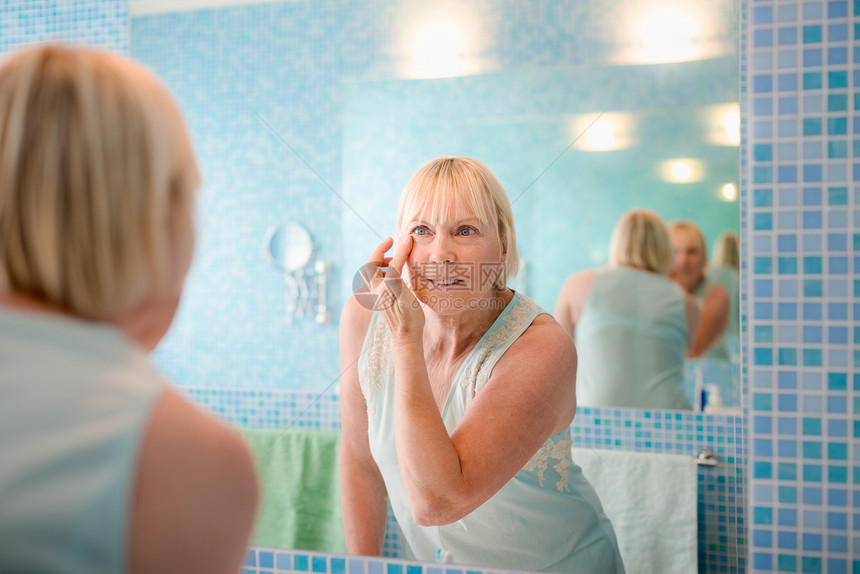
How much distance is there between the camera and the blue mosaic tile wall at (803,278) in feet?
2.94

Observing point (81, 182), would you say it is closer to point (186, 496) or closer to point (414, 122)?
point (186, 496)

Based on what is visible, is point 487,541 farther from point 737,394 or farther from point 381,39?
point 381,39

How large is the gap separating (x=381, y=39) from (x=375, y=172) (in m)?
0.23

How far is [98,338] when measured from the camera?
1.53ft

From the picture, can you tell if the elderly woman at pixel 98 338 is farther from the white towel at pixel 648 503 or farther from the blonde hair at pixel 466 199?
the white towel at pixel 648 503

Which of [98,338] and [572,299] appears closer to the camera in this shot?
[98,338]

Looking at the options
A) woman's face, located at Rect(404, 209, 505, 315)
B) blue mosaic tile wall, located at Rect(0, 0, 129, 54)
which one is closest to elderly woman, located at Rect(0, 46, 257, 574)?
woman's face, located at Rect(404, 209, 505, 315)

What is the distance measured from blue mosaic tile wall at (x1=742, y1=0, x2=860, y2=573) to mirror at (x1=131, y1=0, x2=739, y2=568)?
0.05 meters

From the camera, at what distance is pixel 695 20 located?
944 mm

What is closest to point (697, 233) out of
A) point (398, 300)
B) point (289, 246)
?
point (398, 300)

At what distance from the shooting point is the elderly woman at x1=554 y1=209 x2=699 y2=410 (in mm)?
953

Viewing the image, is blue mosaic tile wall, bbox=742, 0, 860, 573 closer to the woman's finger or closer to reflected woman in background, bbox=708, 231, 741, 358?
reflected woman in background, bbox=708, 231, 741, 358

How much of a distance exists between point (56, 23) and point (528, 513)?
4.17 ft

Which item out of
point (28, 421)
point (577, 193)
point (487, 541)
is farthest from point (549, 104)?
point (28, 421)
